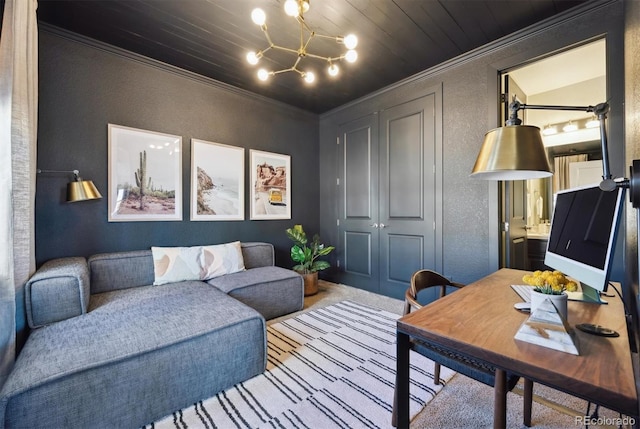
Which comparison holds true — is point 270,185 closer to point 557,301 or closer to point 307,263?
point 307,263

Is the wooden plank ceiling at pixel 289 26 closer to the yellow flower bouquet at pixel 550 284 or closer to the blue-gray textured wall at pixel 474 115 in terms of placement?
the blue-gray textured wall at pixel 474 115

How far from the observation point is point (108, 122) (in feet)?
8.39

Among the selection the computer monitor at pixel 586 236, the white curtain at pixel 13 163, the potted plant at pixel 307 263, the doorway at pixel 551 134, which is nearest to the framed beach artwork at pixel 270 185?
the potted plant at pixel 307 263

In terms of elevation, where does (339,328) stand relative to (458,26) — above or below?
below

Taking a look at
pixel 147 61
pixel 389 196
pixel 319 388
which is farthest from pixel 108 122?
pixel 389 196

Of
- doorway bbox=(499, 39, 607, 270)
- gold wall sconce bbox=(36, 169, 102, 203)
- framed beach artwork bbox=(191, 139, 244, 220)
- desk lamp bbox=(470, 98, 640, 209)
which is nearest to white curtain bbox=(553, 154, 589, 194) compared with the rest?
doorway bbox=(499, 39, 607, 270)

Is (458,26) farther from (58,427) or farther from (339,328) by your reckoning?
(58,427)

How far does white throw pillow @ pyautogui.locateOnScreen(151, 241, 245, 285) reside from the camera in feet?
8.34

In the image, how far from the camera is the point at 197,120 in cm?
311

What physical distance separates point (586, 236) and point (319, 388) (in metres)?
1.59

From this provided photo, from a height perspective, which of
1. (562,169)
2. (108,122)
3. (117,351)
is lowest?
(117,351)

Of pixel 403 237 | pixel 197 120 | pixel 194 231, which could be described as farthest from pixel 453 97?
pixel 194 231

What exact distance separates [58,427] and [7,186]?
3.95ft

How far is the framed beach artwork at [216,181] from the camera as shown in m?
3.09
